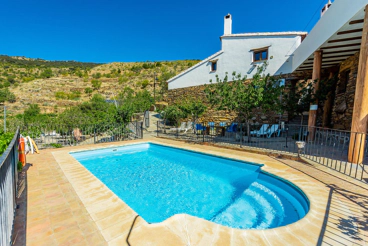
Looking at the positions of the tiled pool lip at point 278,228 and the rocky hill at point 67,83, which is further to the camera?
the rocky hill at point 67,83

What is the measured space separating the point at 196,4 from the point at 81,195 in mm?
20807

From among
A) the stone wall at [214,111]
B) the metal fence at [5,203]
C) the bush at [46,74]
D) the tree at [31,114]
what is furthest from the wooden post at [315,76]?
the bush at [46,74]

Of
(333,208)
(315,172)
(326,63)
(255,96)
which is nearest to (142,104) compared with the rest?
(255,96)

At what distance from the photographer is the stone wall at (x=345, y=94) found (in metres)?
7.76

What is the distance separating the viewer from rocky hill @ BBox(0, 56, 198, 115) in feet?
91.5

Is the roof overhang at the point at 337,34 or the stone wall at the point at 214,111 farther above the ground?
the roof overhang at the point at 337,34

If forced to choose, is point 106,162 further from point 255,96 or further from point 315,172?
point 315,172

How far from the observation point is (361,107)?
4.66m

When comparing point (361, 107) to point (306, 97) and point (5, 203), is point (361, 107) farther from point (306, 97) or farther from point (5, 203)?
point (5, 203)

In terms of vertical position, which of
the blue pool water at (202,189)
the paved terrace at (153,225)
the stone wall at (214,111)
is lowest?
the blue pool water at (202,189)

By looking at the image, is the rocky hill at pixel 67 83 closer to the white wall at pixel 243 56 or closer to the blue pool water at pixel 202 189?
the white wall at pixel 243 56

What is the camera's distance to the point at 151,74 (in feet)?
129

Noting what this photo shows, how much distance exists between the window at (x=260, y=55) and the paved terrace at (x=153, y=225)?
33.1 feet

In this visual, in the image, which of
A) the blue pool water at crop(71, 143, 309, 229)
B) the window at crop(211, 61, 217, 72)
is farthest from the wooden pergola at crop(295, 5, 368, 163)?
the window at crop(211, 61, 217, 72)
